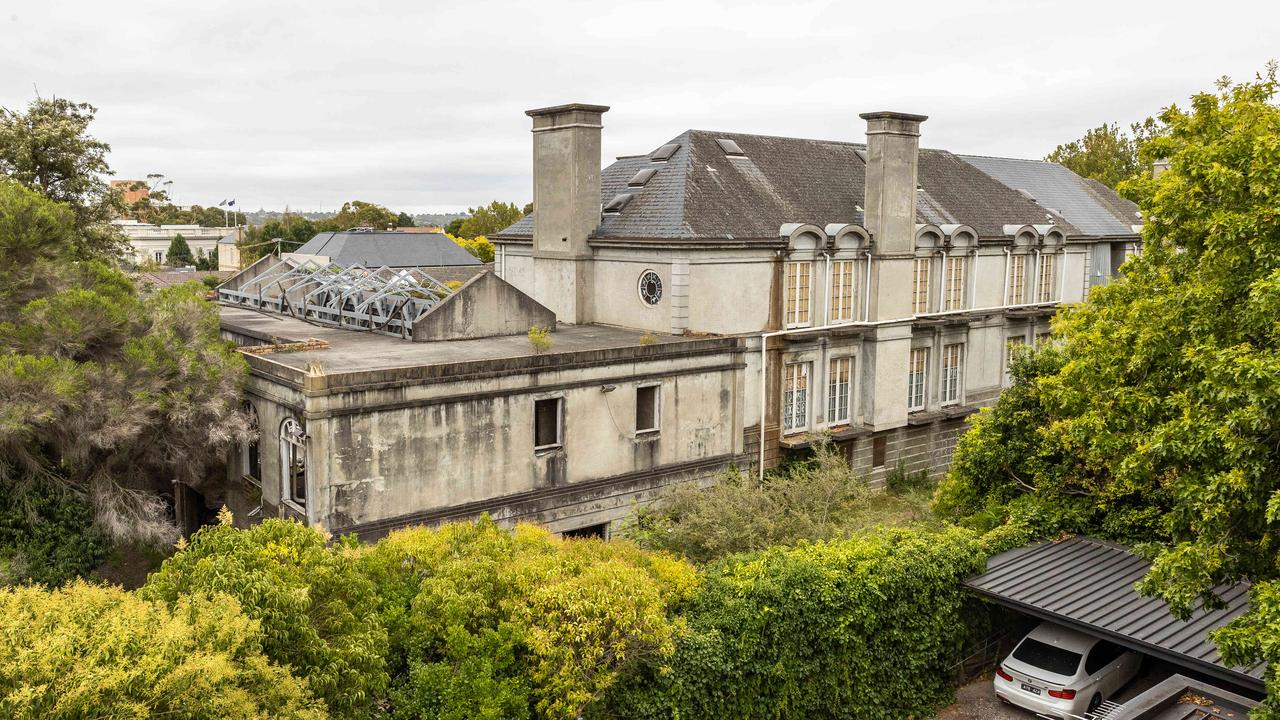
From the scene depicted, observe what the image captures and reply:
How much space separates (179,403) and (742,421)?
15616mm

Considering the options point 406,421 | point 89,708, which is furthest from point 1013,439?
point 89,708

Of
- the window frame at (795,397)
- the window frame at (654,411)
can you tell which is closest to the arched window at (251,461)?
the window frame at (654,411)

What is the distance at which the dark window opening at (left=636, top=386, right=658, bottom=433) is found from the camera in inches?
1073

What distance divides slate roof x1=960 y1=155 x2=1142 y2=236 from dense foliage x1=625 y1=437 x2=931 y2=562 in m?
25.2

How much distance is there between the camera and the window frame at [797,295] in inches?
1226

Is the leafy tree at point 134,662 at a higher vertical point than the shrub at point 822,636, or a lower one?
higher

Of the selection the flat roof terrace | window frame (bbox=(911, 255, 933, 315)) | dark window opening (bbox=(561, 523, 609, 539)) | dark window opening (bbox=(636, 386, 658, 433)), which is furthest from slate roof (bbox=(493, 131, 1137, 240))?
dark window opening (bbox=(561, 523, 609, 539))

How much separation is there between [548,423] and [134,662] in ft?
50.9

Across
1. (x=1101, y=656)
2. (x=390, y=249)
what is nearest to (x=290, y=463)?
(x=1101, y=656)

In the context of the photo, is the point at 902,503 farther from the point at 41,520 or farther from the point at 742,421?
the point at 41,520

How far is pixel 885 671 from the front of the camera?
19016 millimetres

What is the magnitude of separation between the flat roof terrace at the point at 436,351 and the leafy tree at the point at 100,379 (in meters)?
1.80

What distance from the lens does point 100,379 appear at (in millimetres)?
20656

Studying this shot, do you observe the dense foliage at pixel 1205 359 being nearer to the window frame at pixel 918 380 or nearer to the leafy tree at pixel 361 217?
the window frame at pixel 918 380
